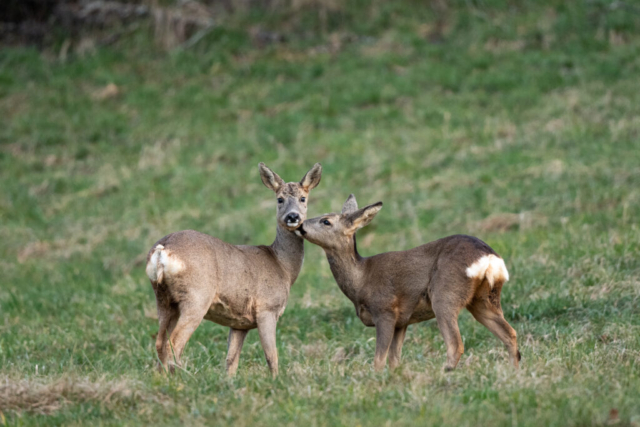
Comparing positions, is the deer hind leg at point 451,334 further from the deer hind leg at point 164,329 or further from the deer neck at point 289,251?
the deer hind leg at point 164,329

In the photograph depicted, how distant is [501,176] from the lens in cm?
1269

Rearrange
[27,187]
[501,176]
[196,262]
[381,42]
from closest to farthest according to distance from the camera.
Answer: [196,262], [501,176], [27,187], [381,42]

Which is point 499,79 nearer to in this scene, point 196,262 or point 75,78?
point 75,78

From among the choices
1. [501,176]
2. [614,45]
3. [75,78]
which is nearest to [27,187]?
[75,78]

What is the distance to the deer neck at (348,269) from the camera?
6.82 meters

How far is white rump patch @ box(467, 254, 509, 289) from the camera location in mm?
6043

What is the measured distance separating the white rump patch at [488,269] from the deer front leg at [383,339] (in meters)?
0.77

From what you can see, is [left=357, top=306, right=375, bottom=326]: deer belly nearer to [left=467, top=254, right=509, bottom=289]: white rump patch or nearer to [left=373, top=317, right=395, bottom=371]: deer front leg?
[left=373, top=317, right=395, bottom=371]: deer front leg

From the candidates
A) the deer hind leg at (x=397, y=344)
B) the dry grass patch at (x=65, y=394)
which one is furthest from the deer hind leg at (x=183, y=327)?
the deer hind leg at (x=397, y=344)

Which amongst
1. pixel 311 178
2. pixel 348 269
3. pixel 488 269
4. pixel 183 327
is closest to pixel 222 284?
pixel 183 327

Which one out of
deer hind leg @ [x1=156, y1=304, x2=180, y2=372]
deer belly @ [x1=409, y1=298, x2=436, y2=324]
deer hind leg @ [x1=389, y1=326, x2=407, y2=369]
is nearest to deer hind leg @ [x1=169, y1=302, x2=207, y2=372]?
deer hind leg @ [x1=156, y1=304, x2=180, y2=372]

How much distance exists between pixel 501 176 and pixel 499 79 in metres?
4.29

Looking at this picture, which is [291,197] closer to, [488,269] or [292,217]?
[292,217]

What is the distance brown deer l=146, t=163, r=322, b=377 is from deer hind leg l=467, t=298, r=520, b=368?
1587mm
